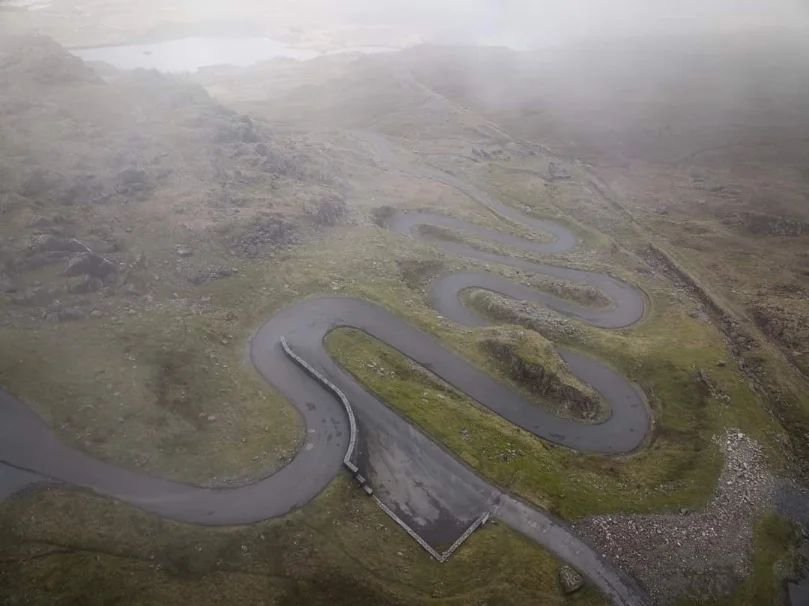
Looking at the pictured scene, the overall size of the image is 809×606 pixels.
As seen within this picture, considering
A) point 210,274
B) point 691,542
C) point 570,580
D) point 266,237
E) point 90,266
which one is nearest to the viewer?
point 570,580

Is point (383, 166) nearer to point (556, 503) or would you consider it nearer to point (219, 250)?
point (219, 250)

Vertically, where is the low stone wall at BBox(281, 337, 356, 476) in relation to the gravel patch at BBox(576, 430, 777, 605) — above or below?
above

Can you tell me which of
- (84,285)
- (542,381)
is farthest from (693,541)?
(84,285)

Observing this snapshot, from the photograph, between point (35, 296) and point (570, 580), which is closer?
point (570, 580)

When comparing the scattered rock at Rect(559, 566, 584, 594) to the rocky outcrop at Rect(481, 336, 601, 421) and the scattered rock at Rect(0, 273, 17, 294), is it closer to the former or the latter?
the rocky outcrop at Rect(481, 336, 601, 421)

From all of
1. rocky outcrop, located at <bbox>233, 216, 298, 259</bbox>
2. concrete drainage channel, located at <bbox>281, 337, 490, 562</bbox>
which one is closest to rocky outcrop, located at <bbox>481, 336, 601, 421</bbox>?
concrete drainage channel, located at <bbox>281, 337, 490, 562</bbox>

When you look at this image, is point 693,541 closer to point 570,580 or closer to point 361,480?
point 570,580
